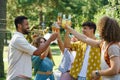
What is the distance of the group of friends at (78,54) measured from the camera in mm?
4543

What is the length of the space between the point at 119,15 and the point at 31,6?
13681 mm

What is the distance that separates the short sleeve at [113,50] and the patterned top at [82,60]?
1551 millimetres

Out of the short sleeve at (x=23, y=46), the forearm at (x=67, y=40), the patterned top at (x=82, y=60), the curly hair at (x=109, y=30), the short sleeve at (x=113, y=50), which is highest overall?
the curly hair at (x=109, y=30)

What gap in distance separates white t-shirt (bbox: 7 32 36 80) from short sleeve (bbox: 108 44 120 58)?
1331 millimetres

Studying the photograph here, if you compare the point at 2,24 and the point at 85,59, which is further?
the point at 2,24

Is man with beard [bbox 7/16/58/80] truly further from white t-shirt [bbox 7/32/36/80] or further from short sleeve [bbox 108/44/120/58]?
short sleeve [bbox 108/44/120/58]

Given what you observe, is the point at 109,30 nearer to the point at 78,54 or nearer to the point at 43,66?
the point at 78,54

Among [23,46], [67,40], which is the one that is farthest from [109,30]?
[67,40]

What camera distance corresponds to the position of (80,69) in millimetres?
6117

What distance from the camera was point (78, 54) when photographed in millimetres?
A: 6176

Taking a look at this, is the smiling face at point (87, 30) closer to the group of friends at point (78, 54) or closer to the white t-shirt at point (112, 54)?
the group of friends at point (78, 54)

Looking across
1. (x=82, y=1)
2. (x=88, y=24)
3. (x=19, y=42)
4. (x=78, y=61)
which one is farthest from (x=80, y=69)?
(x=82, y=1)

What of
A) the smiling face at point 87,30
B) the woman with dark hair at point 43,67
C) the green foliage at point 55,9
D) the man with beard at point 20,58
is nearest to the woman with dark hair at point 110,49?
the man with beard at point 20,58

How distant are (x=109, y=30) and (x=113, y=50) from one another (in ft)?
0.81
